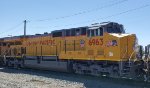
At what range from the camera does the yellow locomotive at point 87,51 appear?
17188 millimetres

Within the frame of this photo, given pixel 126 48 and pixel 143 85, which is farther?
pixel 126 48

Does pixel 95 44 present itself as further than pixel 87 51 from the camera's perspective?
No

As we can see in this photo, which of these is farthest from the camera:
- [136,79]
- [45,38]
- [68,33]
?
[45,38]

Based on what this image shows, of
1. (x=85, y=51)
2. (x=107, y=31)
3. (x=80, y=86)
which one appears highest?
(x=107, y=31)

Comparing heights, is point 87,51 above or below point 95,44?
below

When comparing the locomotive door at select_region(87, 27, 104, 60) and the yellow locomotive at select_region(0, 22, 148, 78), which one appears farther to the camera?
the locomotive door at select_region(87, 27, 104, 60)

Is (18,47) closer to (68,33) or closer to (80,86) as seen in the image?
(68,33)

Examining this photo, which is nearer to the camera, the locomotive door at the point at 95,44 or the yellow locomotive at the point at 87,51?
the yellow locomotive at the point at 87,51

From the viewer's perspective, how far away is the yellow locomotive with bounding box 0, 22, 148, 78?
1719 centimetres

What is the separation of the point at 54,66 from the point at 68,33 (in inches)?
116

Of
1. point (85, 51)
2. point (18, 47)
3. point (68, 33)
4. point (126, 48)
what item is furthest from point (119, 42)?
point (18, 47)

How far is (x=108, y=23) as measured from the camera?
60.1 feet

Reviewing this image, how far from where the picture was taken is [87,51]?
1948 cm

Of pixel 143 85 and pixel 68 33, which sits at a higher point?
pixel 68 33
